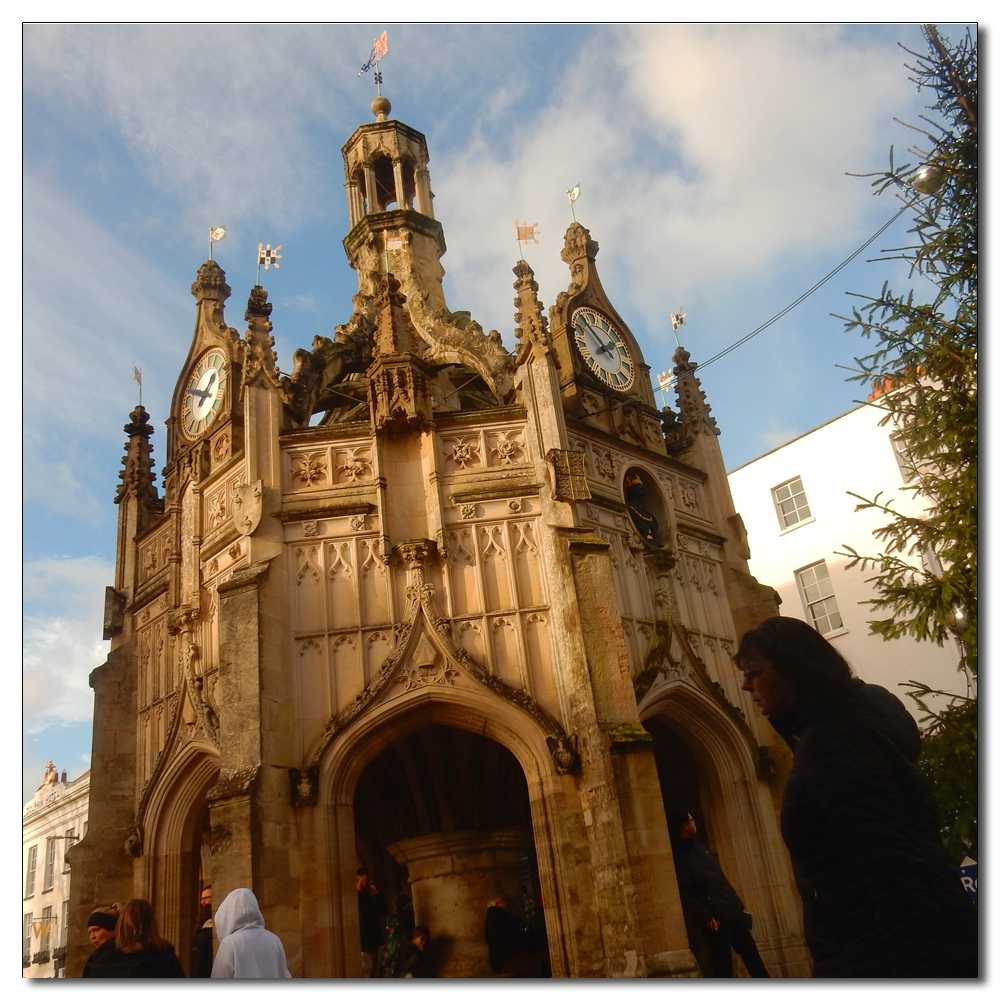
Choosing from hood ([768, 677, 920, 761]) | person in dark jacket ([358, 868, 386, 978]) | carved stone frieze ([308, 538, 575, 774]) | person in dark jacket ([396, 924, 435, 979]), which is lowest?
person in dark jacket ([396, 924, 435, 979])

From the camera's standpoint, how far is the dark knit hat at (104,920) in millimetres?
5344

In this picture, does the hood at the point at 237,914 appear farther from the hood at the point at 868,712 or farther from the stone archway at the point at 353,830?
the stone archway at the point at 353,830

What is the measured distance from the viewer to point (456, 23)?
27.6ft

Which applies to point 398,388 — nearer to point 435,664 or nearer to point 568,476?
point 568,476

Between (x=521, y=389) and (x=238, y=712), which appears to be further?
(x=521, y=389)

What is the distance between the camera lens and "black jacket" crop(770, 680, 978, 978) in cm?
278

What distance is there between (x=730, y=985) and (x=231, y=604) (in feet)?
25.2

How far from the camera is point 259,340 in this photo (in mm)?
14039

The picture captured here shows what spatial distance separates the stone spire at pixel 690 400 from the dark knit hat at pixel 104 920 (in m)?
12.8

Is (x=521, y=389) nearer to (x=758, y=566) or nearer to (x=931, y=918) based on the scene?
(x=758, y=566)

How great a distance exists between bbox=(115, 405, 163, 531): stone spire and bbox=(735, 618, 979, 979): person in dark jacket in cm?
1500

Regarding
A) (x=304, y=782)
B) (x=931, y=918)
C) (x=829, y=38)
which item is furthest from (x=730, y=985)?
(x=829, y=38)

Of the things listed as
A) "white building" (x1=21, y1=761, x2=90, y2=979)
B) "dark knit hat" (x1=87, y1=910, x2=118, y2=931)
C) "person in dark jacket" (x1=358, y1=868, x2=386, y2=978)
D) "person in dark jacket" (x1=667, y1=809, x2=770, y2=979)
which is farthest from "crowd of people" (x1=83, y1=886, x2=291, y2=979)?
"person in dark jacket" (x1=358, y1=868, x2=386, y2=978)

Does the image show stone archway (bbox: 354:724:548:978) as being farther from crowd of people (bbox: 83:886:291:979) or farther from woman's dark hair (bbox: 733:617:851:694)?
woman's dark hair (bbox: 733:617:851:694)
